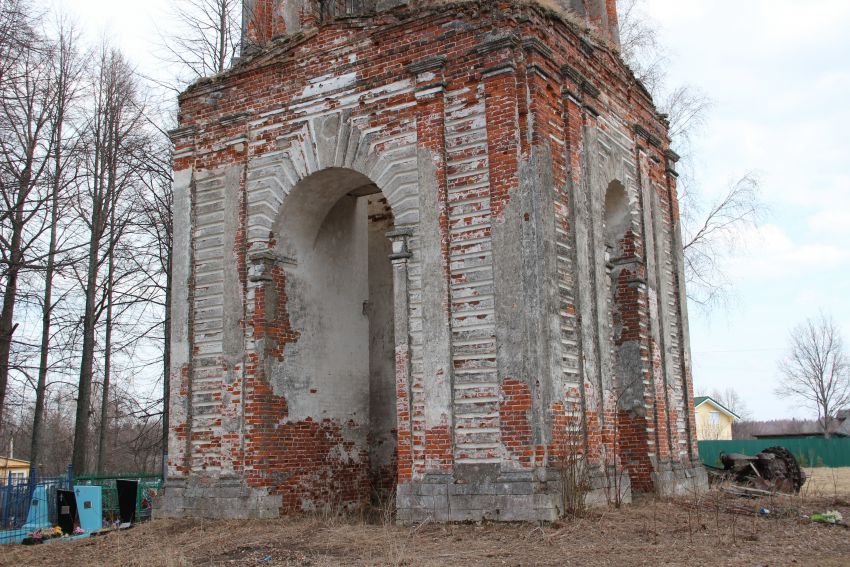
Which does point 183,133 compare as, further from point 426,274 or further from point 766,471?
point 766,471

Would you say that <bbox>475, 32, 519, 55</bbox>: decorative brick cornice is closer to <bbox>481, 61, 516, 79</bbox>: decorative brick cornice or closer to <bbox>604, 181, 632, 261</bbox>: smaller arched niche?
<bbox>481, 61, 516, 79</bbox>: decorative brick cornice

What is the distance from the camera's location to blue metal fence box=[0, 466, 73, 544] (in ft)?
45.4

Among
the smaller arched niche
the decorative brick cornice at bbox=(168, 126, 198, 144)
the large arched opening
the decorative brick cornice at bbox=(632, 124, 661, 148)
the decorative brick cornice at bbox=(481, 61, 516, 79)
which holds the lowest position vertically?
the large arched opening

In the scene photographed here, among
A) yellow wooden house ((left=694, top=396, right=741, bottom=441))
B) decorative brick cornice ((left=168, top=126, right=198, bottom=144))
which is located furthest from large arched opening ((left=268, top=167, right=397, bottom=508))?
yellow wooden house ((left=694, top=396, right=741, bottom=441))

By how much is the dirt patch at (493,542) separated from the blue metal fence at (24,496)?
2132mm

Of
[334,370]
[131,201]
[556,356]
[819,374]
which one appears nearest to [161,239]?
[131,201]

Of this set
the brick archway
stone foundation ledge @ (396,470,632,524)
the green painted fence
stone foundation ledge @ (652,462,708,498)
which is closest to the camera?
stone foundation ledge @ (396,470,632,524)

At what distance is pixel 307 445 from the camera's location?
12430 millimetres

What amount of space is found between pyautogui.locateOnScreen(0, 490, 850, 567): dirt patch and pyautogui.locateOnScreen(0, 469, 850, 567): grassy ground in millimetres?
15

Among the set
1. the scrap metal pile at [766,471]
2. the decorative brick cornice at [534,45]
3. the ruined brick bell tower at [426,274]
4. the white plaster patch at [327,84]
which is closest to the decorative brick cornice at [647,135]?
the ruined brick bell tower at [426,274]

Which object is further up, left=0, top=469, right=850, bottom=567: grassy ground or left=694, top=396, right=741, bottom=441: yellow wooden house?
left=694, top=396, right=741, bottom=441: yellow wooden house

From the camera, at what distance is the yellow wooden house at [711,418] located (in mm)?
51719

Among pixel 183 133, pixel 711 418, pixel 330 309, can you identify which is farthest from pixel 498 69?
pixel 711 418

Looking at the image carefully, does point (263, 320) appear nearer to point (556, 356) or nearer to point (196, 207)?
point (196, 207)
